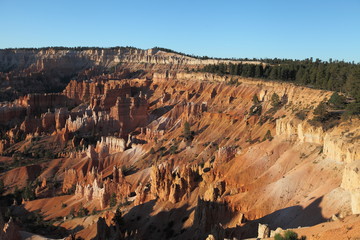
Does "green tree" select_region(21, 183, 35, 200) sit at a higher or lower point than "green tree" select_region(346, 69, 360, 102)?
lower

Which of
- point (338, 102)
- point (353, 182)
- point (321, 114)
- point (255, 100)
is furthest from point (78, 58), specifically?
point (353, 182)

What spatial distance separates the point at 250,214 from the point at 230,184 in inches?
294

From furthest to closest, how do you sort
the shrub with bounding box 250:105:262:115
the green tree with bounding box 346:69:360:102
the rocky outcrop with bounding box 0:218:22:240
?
the shrub with bounding box 250:105:262:115 < the green tree with bounding box 346:69:360:102 < the rocky outcrop with bounding box 0:218:22:240

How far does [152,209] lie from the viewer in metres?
43.9

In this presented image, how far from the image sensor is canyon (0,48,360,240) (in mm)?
32812

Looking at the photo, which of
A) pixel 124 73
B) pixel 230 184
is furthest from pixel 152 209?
pixel 124 73

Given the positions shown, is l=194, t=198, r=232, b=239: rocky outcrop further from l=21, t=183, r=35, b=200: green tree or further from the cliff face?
the cliff face

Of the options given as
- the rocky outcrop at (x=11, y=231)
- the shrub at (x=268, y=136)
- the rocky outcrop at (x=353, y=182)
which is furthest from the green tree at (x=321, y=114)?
the rocky outcrop at (x=11, y=231)

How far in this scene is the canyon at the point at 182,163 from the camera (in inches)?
1292

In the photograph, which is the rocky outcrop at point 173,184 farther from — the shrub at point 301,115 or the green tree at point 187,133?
the green tree at point 187,133

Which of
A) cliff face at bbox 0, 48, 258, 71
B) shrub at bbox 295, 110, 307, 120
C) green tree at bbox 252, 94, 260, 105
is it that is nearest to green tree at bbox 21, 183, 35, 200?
green tree at bbox 252, 94, 260, 105

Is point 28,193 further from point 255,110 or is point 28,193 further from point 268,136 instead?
point 255,110

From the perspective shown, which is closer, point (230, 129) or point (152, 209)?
point (152, 209)

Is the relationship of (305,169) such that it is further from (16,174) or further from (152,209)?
(16,174)
